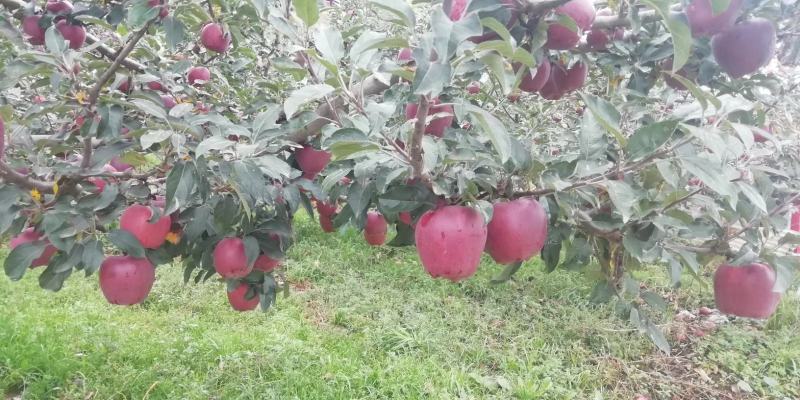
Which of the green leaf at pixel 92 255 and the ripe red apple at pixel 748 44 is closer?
the ripe red apple at pixel 748 44

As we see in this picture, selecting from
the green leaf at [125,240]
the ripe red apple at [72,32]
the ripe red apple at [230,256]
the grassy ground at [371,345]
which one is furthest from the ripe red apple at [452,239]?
the grassy ground at [371,345]

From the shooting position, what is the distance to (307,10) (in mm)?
664

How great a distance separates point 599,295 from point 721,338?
2288mm

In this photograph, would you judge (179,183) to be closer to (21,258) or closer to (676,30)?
(21,258)

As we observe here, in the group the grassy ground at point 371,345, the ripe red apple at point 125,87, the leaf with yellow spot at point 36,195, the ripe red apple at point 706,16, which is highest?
the ripe red apple at point 706,16

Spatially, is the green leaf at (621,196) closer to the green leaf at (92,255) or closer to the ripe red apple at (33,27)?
the green leaf at (92,255)

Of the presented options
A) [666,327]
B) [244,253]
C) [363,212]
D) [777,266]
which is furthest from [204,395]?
[666,327]

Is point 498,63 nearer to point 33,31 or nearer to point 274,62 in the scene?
point 274,62

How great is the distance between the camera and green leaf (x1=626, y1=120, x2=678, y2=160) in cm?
62

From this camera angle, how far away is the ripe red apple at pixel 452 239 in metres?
0.69

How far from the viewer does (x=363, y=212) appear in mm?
897

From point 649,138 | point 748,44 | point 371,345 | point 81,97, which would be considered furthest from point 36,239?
point 371,345

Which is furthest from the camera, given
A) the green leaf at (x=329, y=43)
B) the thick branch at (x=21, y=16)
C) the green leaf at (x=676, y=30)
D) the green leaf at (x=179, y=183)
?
the thick branch at (x=21, y=16)

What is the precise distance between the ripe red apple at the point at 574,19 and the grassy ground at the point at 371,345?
5.33ft
